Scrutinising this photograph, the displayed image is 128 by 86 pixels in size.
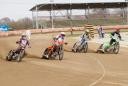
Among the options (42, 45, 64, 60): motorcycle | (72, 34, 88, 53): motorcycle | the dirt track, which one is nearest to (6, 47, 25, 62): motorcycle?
the dirt track

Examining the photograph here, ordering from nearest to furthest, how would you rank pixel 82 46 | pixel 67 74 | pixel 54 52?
pixel 67 74 < pixel 54 52 < pixel 82 46

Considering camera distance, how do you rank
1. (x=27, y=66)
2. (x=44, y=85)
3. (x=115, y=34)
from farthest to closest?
(x=115, y=34) < (x=27, y=66) < (x=44, y=85)

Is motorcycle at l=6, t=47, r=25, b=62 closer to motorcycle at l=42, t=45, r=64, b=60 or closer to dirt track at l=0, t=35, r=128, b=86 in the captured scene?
dirt track at l=0, t=35, r=128, b=86

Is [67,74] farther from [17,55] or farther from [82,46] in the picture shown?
[82,46]

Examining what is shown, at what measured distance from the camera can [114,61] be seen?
29.9 metres

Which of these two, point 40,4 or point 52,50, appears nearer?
point 52,50

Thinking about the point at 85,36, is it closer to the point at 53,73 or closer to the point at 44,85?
the point at 53,73

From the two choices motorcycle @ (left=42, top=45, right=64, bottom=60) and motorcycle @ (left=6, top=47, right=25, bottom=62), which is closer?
motorcycle @ (left=6, top=47, right=25, bottom=62)

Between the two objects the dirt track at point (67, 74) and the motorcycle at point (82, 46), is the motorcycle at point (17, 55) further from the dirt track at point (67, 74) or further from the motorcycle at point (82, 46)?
the motorcycle at point (82, 46)

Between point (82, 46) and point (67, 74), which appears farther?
point (82, 46)

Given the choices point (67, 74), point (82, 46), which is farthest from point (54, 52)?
point (67, 74)

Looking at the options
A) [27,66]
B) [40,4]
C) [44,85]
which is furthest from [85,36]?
[40,4]

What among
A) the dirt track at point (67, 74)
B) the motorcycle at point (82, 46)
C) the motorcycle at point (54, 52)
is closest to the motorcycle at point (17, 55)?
the dirt track at point (67, 74)

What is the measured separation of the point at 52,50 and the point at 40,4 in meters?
56.5
